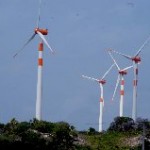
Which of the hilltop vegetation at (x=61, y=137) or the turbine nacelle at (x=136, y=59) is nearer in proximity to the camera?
the hilltop vegetation at (x=61, y=137)

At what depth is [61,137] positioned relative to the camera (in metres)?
106

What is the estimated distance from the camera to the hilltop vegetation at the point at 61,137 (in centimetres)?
9981

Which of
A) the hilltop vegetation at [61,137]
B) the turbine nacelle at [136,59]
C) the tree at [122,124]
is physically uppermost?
the turbine nacelle at [136,59]

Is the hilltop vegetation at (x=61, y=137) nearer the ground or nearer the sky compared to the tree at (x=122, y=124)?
nearer the ground

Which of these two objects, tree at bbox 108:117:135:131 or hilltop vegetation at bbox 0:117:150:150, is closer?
hilltop vegetation at bbox 0:117:150:150

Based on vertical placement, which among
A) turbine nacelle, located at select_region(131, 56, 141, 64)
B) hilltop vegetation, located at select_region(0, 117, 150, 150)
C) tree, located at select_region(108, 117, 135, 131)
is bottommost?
hilltop vegetation, located at select_region(0, 117, 150, 150)

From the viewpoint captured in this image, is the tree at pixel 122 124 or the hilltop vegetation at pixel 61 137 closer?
the hilltop vegetation at pixel 61 137

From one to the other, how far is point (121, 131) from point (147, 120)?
6.06 meters

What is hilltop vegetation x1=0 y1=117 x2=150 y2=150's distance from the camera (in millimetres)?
99812

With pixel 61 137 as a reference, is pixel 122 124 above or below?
above

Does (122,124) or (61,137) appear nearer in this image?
(61,137)

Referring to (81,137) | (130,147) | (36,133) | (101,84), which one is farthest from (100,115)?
(36,133)

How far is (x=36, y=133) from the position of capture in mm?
103625

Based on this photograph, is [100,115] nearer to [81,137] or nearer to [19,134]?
[81,137]
